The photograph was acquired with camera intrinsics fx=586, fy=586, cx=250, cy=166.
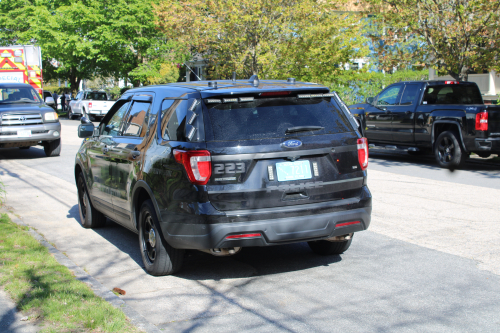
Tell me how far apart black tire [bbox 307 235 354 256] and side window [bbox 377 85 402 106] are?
9707mm

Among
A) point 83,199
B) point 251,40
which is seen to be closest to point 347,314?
point 83,199

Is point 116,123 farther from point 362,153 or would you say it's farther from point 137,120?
point 362,153

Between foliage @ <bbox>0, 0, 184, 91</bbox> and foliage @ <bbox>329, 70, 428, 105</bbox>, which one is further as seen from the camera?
foliage @ <bbox>0, 0, 184, 91</bbox>

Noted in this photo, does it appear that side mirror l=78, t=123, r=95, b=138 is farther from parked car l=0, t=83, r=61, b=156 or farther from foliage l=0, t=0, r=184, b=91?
foliage l=0, t=0, r=184, b=91

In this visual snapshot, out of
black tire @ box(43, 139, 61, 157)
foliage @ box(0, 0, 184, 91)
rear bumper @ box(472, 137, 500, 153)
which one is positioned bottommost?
black tire @ box(43, 139, 61, 157)

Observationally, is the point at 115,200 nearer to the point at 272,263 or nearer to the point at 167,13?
the point at 272,263

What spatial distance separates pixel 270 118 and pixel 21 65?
21.6 metres

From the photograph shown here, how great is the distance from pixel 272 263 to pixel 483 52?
13.5 m

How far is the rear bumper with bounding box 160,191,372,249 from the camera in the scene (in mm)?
4832

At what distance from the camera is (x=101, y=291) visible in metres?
4.90

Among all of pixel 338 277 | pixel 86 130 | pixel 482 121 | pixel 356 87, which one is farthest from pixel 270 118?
pixel 356 87

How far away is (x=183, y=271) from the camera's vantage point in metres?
5.77

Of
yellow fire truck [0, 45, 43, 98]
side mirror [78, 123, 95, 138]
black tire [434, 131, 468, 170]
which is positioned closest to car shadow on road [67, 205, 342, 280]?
side mirror [78, 123, 95, 138]

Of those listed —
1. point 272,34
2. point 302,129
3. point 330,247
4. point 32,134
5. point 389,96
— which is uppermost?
point 272,34
